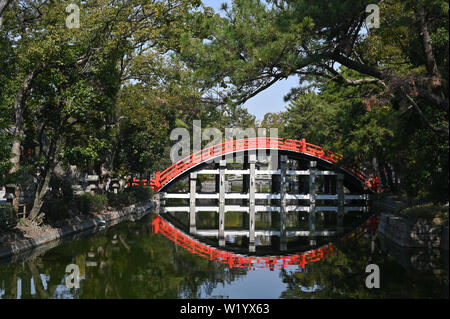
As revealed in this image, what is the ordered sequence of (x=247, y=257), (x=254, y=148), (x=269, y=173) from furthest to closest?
(x=269, y=173)
(x=254, y=148)
(x=247, y=257)

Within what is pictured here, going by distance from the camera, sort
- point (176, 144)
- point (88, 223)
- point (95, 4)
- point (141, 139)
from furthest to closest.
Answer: point (176, 144) → point (141, 139) → point (95, 4) → point (88, 223)

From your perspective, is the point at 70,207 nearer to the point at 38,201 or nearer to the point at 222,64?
the point at 38,201

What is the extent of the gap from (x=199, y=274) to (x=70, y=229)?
292 inches

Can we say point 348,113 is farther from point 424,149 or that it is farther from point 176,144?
point 176,144

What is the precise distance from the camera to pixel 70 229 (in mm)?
16500

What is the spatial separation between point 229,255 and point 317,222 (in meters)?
10.2

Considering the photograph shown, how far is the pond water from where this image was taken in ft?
29.4

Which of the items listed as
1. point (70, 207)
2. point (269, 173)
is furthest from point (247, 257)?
point (269, 173)

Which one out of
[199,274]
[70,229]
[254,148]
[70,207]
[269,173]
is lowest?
[199,274]

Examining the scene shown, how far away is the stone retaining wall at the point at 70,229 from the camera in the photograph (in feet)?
39.8

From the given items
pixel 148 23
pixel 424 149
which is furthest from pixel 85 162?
pixel 424 149

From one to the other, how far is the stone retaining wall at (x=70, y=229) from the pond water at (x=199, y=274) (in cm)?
34

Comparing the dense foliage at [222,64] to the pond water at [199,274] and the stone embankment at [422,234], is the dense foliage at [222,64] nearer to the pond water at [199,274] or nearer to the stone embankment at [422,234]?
the stone embankment at [422,234]
